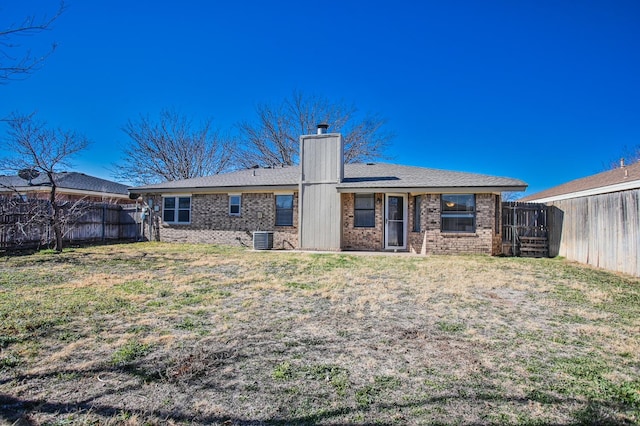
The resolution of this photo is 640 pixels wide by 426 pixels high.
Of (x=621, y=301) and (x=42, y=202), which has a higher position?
(x=42, y=202)

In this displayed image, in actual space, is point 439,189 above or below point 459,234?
above

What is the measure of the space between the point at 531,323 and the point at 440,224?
305 inches

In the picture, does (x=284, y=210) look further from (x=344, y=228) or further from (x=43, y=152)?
(x=43, y=152)

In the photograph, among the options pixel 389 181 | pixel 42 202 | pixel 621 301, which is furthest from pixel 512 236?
pixel 42 202

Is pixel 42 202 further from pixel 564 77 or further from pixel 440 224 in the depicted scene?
pixel 564 77

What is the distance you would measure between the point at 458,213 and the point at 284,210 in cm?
641

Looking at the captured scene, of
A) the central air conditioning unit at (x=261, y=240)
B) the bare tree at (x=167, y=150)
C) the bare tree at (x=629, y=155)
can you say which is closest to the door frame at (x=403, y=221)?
the central air conditioning unit at (x=261, y=240)

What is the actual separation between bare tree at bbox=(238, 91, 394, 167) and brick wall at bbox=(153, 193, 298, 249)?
42.3 ft

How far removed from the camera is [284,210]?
1370 centimetres

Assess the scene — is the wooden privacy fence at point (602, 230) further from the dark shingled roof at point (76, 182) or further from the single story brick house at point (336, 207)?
the dark shingled roof at point (76, 182)

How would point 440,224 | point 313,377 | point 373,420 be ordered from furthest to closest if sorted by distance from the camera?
point 440,224 < point 313,377 < point 373,420

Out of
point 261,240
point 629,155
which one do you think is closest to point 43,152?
point 261,240

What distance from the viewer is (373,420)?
7.14 feet

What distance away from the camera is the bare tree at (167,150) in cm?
2584
